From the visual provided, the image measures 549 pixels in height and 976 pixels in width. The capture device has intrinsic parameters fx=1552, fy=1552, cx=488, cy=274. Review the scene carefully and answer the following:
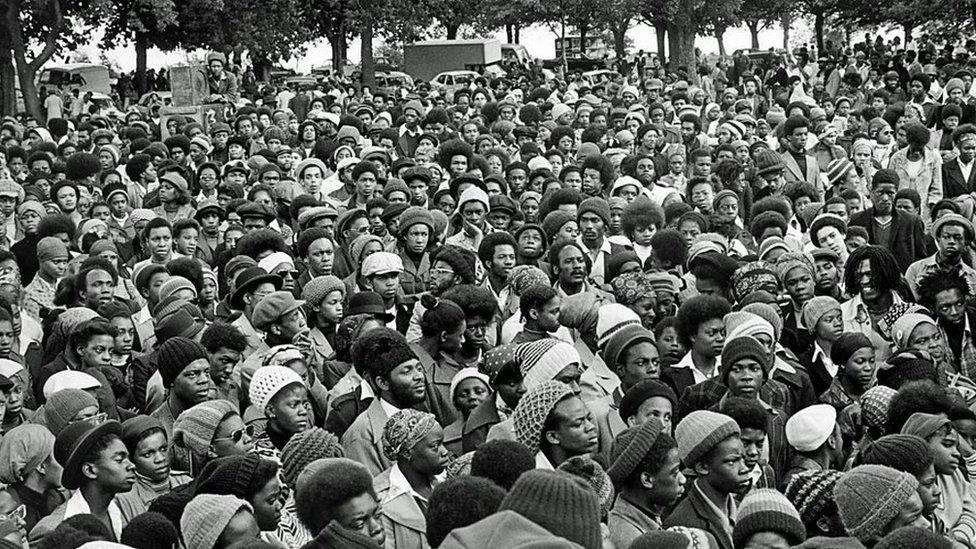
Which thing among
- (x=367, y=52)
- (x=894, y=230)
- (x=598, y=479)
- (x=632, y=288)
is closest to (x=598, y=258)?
(x=632, y=288)

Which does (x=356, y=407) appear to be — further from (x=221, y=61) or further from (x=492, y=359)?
(x=221, y=61)

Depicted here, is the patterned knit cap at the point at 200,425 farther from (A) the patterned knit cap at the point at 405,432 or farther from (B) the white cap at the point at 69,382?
(B) the white cap at the point at 69,382

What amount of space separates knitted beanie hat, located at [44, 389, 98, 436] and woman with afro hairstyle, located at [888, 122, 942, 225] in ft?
29.5

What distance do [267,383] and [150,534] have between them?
1.81m

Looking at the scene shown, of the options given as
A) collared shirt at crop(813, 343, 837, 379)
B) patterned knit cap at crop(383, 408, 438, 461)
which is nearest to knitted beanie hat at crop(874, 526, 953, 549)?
patterned knit cap at crop(383, 408, 438, 461)

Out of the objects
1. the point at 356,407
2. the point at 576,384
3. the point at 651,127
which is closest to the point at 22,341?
the point at 356,407

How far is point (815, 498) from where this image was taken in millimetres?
6215

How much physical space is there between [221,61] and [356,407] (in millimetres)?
28743

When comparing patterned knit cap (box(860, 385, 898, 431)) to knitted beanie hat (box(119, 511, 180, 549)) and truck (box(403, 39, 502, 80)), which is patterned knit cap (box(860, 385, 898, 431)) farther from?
truck (box(403, 39, 502, 80))

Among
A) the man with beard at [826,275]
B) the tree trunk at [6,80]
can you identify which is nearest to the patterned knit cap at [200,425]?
the man with beard at [826,275]

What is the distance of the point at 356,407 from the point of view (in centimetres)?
802

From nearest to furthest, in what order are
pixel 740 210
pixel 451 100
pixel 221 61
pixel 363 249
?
pixel 363 249, pixel 740 210, pixel 451 100, pixel 221 61

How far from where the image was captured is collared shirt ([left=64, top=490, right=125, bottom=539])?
22.0ft

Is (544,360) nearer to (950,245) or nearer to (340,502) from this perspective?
(340,502)
